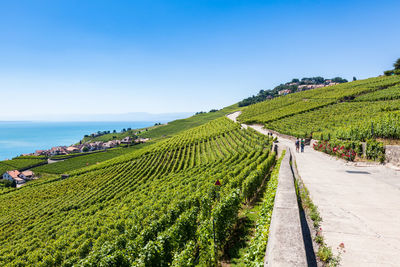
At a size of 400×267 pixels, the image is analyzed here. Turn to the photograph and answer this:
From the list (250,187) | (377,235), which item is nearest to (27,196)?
(250,187)

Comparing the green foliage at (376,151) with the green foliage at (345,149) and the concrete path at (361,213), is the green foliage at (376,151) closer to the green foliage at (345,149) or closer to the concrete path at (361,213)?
the green foliage at (345,149)

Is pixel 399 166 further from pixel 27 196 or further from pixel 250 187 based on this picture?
pixel 27 196

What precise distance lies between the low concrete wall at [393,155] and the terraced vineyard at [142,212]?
31.0 ft

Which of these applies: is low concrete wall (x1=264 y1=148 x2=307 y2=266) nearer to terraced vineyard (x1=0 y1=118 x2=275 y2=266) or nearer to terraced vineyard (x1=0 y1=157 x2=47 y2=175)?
terraced vineyard (x1=0 y1=118 x2=275 y2=266)

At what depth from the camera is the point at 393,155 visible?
49.5 feet

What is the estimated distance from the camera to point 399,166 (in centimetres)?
1446

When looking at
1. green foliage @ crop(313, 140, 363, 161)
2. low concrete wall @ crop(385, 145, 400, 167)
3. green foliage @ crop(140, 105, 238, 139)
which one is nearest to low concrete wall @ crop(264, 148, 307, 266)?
low concrete wall @ crop(385, 145, 400, 167)

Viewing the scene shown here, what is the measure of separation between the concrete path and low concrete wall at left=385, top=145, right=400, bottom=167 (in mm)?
1308

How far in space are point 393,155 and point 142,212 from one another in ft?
70.7

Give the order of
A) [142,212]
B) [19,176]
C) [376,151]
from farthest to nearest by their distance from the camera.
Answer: [19,176]
[142,212]
[376,151]

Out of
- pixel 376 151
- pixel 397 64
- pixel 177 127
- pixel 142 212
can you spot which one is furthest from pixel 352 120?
pixel 177 127

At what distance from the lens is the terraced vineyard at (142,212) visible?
8000 millimetres

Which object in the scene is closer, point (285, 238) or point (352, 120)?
point (285, 238)

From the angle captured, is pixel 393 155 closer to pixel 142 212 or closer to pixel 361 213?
pixel 361 213
